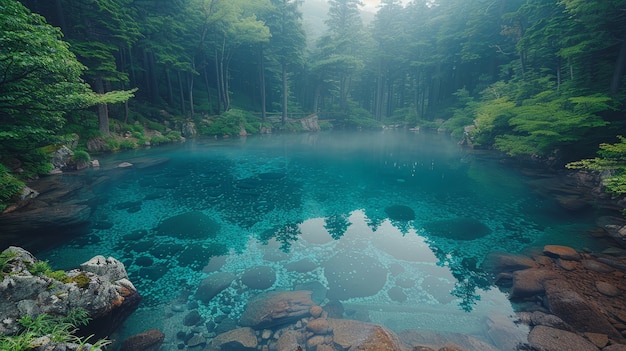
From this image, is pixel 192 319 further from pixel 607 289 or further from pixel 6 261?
pixel 607 289

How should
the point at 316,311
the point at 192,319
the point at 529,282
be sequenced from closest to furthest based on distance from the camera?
1. the point at 192,319
2. the point at 316,311
3. the point at 529,282

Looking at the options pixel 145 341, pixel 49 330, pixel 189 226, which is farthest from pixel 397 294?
pixel 189 226

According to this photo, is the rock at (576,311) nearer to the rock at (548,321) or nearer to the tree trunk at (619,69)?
the rock at (548,321)

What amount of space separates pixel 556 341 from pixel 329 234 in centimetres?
651

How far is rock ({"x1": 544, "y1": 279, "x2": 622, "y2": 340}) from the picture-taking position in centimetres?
501

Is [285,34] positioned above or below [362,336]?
above

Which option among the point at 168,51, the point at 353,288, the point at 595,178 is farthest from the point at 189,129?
the point at 595,178

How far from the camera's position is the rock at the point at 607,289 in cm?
596

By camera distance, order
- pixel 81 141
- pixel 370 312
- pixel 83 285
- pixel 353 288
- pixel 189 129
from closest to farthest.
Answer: pixel 83 285 → pixel 370 312 → pixel 353 288 → pixel 81 141 → pixel 189 129

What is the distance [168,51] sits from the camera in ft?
92.8

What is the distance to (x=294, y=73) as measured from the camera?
158ft

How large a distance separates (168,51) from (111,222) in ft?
81.7

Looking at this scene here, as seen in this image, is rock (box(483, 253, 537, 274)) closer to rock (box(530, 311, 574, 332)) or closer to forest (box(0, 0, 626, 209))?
rock (box(530, 311, 574, 332))

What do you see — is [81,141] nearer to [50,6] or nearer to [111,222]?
[50,6]
